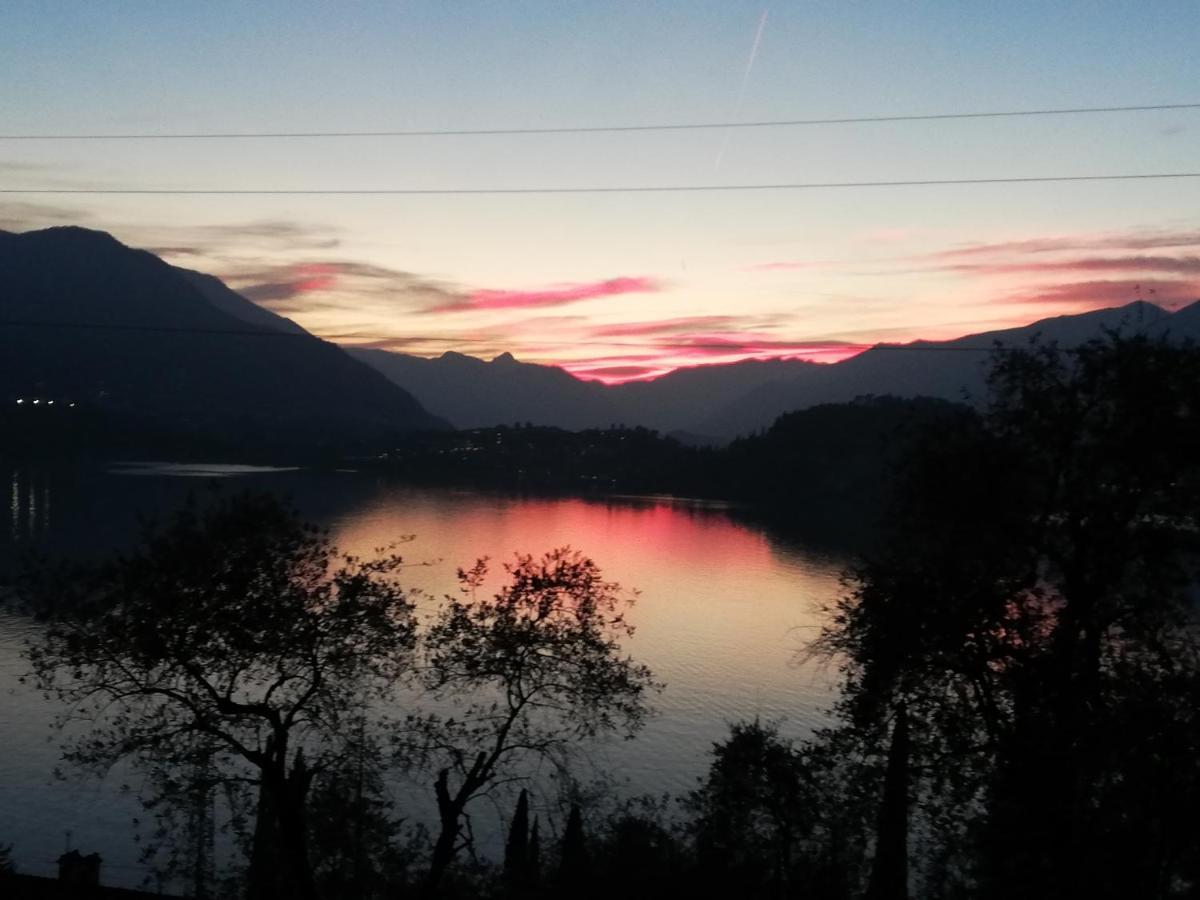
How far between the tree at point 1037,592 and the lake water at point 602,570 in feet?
13.2

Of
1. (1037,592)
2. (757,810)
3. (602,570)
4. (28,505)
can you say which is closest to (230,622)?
(1037,592)

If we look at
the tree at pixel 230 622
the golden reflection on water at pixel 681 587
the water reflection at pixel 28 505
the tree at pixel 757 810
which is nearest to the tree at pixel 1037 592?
the tree at pixel 757 810

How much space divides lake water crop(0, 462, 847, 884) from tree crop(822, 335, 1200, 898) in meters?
4.03

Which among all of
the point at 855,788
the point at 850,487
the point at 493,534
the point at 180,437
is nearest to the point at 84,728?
the point at 855,788

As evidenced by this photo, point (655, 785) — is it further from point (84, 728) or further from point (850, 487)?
point (850, 487)

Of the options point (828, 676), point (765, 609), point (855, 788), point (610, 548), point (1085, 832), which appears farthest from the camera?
point (610, 548)

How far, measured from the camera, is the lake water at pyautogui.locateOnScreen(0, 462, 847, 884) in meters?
32.0

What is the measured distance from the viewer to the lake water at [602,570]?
32.0 metres

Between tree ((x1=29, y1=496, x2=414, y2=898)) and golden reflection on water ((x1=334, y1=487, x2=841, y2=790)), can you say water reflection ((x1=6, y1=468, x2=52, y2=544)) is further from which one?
tree ((x1=29, y1=496, x2=414, y2=898))

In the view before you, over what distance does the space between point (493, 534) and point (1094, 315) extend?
13597 cm

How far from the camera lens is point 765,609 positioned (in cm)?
5766

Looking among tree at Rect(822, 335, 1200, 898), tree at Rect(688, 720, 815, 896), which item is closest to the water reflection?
tree at Rect(688, 720, 815, 896)

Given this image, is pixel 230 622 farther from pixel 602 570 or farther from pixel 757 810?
pixel 602 570

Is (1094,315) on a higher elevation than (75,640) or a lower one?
higher
